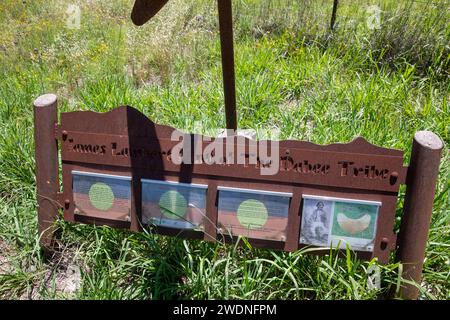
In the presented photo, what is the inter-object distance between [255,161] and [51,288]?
126 centimetres

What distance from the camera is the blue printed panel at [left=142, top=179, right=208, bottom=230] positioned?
7.22 ft

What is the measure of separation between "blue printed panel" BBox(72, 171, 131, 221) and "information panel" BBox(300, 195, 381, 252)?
86 cm

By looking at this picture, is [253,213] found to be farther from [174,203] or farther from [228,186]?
[174,203]

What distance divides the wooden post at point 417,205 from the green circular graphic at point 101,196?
1.36 meters

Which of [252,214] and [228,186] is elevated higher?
[228,186]

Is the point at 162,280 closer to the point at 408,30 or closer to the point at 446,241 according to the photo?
the point at 446,241

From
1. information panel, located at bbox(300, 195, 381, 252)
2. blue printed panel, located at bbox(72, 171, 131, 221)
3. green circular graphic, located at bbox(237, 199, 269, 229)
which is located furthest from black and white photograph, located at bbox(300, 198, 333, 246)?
blue printed panel, located at bbox(72, 171, 131, 221)

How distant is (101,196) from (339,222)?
3.75ft

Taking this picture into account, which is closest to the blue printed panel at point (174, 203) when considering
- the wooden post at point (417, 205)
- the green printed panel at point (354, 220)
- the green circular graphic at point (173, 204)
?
the green circular graphic at point (173, 204)

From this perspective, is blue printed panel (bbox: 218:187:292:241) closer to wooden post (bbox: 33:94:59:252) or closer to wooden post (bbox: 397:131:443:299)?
wooden post (bbox: 397:131:443:299)

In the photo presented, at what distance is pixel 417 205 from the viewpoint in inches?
78.0

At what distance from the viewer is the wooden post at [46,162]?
91.6 inches

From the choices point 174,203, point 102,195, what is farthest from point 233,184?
point 102,195
